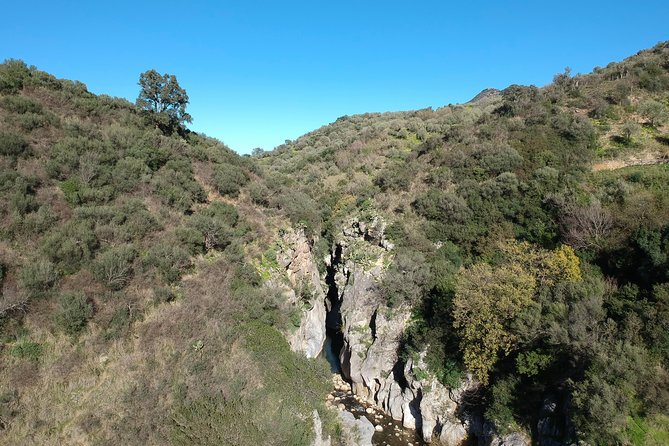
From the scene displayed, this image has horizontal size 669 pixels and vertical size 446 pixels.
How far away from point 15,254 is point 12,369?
15.7 ft

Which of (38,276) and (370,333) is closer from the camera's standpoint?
(38,276)

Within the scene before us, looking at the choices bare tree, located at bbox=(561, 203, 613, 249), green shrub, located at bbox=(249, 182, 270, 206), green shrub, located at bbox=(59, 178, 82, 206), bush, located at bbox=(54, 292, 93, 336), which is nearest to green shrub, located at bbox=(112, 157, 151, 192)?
green shrub, located at bbox=(59, 178, 82, 206)

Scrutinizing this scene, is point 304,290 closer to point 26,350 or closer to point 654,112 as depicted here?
point 26,350

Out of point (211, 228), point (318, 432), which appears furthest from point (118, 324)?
point (318, 432)

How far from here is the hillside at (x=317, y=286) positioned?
11.3 m

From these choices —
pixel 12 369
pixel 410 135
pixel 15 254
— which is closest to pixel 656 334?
pixel 12 369

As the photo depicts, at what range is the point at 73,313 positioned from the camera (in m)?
12.4

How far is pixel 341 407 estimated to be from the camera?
763 inches

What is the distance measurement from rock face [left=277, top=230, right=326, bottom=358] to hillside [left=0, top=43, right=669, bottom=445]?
205 mm

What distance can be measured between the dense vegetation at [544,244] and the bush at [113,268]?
12.6 m

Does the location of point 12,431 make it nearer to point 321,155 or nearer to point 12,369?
point 12,369

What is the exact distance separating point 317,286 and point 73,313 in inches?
603

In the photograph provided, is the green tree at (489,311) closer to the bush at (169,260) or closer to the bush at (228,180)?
the bush at (169,260)

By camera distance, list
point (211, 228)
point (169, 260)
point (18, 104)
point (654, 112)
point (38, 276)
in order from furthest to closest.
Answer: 1. point (654, 112)
2. point (18, 104)
3. point (211, 228)
4. point (169, 260)
5. point (38, 276)
